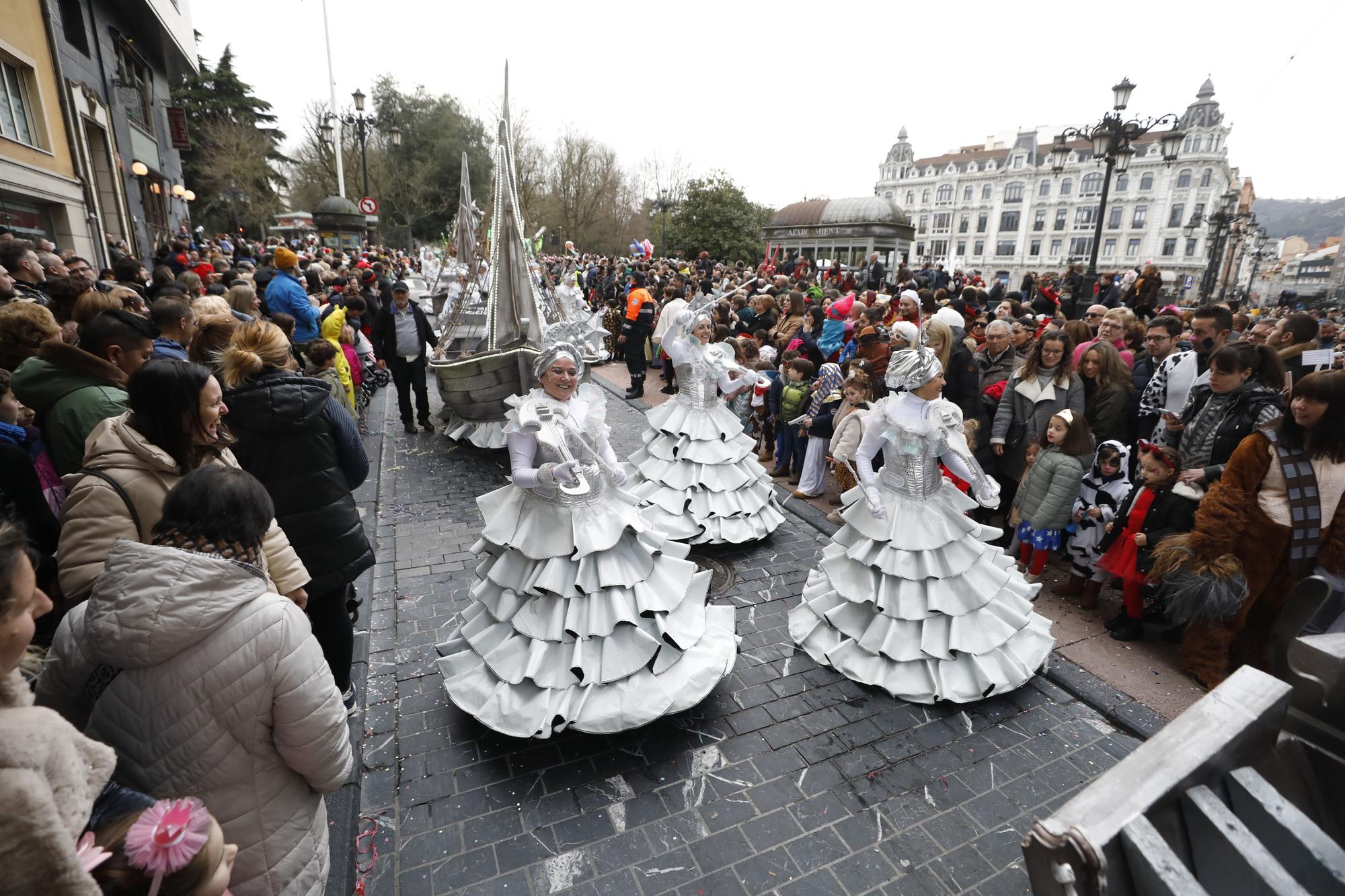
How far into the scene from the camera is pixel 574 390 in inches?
167

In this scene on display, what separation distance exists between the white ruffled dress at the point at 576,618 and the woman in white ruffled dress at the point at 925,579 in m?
1.09

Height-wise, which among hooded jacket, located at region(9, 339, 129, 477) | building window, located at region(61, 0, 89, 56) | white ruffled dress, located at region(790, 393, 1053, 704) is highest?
building window, located at region(61, 0, 89, 56)

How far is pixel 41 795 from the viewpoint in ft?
4.13

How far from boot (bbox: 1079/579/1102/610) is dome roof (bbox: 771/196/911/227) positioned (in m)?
39.5

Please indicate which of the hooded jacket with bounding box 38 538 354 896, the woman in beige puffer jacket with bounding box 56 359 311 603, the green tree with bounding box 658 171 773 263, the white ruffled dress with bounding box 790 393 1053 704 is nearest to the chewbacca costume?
the white ruffled dress with bounding box 790 393 1053 704

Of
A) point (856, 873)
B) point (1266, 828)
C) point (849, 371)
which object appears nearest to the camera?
point (1266, 828)

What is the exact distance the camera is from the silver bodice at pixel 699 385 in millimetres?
6441

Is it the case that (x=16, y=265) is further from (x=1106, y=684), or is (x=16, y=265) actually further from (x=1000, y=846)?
(x=1106, y=684)

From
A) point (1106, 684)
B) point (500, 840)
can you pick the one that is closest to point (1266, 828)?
point (500, 840)

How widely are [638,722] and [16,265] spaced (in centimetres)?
821

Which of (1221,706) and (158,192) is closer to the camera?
(1221,706)

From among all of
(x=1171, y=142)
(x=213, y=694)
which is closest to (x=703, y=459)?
(x=213, y=694)

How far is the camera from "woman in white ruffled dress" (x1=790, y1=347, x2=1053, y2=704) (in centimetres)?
414

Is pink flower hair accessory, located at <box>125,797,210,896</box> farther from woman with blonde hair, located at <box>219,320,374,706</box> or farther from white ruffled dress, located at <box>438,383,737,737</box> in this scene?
woman with blonde hair, located at <box>219,320,374,706</box>
